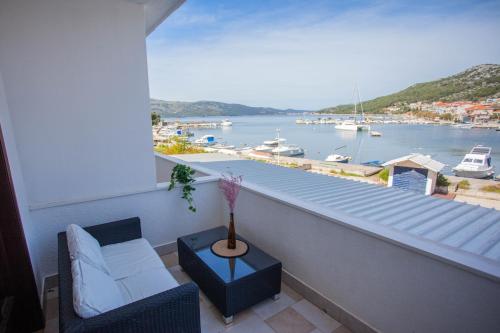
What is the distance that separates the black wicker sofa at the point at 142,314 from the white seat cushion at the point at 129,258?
0.45 meters

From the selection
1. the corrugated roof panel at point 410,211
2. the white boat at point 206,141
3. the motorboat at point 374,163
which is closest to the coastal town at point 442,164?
the motorboat at point 374,163

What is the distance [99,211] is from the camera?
9.45 ft

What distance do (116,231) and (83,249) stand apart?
2.78 feet

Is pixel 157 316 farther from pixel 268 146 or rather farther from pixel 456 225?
pixel 268 146

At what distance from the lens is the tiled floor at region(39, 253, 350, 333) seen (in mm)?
2109

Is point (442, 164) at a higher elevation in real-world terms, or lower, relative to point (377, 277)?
lower

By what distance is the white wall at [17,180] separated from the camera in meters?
2.03

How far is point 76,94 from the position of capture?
2652 mm

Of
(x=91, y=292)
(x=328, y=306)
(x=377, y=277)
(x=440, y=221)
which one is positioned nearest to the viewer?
(x=91, y=292)

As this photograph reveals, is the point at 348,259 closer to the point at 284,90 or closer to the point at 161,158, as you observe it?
the point at 161,158

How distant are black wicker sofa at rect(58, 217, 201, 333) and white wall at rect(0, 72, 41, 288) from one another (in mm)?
578

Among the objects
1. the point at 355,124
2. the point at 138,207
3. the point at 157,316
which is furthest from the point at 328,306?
the point at 355,124

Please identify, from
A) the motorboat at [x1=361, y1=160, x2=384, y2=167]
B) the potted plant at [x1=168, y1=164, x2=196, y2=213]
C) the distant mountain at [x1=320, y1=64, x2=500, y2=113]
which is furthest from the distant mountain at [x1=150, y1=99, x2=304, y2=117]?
the potted plant at [x1=168, y1=164, x2=196, y2=213]

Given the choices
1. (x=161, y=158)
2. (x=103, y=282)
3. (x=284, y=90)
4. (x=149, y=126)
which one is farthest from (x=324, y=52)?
(x=103, y=282)
